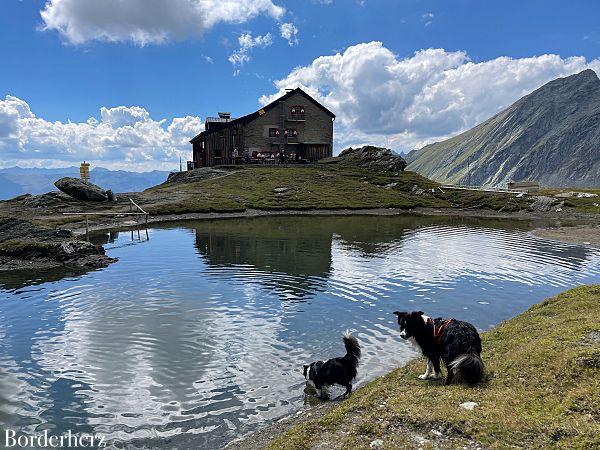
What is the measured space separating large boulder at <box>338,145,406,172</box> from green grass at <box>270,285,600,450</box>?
118 metres

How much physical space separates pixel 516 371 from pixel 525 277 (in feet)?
71.8

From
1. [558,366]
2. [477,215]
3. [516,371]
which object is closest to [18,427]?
[516,371]

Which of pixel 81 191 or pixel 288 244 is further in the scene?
pixel 81 191

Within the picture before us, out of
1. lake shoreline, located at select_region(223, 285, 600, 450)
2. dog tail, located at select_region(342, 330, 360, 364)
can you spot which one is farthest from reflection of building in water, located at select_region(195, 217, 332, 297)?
lake shoreline, located at select_region(223, 285, 600, 450)

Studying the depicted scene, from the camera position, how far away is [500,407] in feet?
30.7

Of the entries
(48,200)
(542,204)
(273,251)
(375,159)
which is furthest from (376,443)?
(375,159)

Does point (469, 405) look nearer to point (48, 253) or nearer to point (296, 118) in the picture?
point (48, 253)

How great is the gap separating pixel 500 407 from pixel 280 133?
387ft

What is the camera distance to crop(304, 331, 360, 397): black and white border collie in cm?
1357

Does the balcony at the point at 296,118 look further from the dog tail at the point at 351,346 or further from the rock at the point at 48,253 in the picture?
the dog tail at the point at 351,346

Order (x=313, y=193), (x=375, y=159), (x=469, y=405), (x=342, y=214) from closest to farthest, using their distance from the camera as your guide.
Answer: (x=469, y=405) → (x=342, y=214) → (x=313, y=193) → (x=375, y=159)

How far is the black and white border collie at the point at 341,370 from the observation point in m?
13.6

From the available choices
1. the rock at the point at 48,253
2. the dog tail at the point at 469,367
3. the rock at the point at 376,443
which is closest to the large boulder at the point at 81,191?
the rock at the point at 48,253

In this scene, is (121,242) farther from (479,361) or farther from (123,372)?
(479,361)
